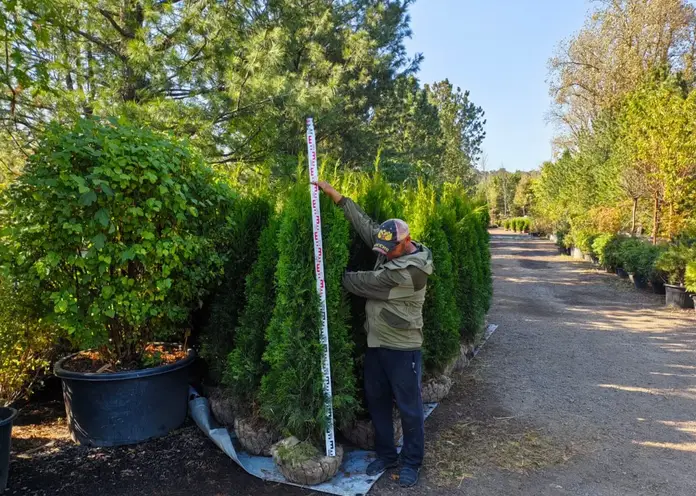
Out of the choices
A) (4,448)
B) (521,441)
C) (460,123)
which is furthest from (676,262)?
(460,123)

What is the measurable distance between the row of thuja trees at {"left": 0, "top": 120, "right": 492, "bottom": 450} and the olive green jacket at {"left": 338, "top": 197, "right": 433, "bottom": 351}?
0.22m

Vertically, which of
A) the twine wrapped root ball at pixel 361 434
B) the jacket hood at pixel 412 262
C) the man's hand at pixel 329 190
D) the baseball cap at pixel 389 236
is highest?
the man's hand at pixel 329 190

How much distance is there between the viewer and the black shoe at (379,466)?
11.2 ft

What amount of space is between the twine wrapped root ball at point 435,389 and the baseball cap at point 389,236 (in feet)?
7.14

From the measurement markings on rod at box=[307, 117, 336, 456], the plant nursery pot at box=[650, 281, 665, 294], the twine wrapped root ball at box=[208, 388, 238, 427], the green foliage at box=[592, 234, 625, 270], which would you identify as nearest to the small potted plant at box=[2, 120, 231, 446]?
the twine wrapped root ball at box=[208, 388, 238, 427]

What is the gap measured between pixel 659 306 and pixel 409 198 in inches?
337

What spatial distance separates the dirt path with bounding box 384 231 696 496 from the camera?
3.45m

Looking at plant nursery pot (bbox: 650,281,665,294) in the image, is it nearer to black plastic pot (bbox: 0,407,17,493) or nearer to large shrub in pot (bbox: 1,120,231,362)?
large shrub in pot (bbox: 1,120,231,362)

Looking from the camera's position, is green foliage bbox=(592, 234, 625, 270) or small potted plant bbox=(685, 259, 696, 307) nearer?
small potted plant bbox=(685, 259, 696, 307)

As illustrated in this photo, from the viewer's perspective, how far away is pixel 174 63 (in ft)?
21.0

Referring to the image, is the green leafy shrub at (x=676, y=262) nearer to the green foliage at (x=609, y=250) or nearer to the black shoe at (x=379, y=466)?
the green foliage at (x=609, y=250)

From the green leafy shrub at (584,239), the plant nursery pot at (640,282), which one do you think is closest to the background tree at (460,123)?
the green leafy shrub at (584,239)

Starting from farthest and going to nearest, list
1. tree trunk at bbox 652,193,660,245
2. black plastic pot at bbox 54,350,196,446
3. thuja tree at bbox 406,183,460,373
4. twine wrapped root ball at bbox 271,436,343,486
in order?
tree trunk at bbox 652,193,660,245
thuja tree at bbox 406,183,460,373
black plastic pot at bbox 54,350,196,446
twine wrapped root ball at bbox 271,436,343,486

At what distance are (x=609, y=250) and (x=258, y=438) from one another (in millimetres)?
17037
